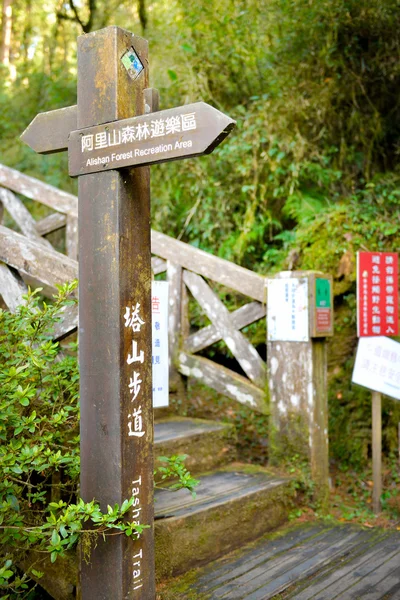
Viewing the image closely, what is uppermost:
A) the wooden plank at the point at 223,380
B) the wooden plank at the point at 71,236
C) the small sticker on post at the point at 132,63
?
the small sticker on post at the point at 132,63

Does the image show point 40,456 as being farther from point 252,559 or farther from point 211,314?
point 211,314

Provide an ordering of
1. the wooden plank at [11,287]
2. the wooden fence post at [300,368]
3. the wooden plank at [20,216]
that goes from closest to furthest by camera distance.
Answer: the wooden plank at [11,287], the wooden fence post at [300,368], the wooden plank at [20,216]

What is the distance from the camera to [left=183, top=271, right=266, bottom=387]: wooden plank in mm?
4863

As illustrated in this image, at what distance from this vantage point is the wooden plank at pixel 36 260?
3.68 meters

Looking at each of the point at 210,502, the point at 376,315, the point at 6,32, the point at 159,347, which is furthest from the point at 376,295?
the point at 6,32

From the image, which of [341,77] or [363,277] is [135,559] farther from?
[341,77]

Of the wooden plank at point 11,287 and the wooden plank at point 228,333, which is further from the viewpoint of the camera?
the wooden plank at point 228,333

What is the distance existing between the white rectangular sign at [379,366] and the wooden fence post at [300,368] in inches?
15.5

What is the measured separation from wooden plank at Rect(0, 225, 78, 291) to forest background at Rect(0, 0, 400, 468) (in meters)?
3.22

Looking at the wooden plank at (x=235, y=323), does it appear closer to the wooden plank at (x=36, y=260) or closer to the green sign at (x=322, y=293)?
the green sign at (x=322, y=293)

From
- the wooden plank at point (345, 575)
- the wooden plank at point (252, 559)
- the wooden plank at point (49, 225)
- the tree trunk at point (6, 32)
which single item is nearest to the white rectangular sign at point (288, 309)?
the wooden plank at point (252, 559)

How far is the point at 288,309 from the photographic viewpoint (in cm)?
465

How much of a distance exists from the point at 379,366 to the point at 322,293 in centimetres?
80

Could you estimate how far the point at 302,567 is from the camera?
11.6ft
